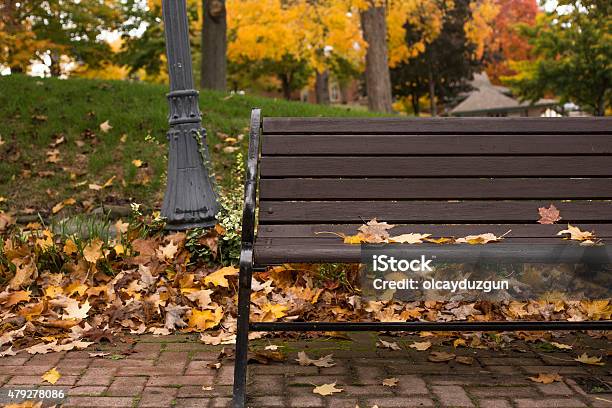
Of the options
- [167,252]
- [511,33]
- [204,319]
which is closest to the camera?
[204,319]

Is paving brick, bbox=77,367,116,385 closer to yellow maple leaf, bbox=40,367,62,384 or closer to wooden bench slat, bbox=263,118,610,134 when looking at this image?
yellow maple leaf, bbox=40,367,62,384

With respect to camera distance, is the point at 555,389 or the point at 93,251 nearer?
the point at 555,389

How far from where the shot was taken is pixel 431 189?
10.9 feet

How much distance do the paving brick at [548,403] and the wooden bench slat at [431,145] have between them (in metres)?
1.14

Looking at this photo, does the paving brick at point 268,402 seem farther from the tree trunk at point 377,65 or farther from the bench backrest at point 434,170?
the tree trunk at point 377,65

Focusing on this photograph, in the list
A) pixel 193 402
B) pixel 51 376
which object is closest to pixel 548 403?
pixel 193 402

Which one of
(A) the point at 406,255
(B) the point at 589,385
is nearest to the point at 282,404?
(A) the point at 406,255

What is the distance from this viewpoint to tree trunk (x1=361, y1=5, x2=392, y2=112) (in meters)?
15.8

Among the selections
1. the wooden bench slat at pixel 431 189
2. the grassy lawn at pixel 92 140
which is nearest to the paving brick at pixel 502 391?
the wooden bench slat at pixel 431 189

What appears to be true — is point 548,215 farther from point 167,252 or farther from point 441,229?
point 167,252

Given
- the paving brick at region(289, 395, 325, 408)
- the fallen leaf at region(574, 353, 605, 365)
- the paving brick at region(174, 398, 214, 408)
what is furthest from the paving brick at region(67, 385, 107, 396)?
the fallen leaf at region(574, 353, 605, 365)

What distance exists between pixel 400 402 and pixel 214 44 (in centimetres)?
895

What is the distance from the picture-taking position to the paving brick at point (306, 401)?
2809mm

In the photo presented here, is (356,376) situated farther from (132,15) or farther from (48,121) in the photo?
(132,15)
